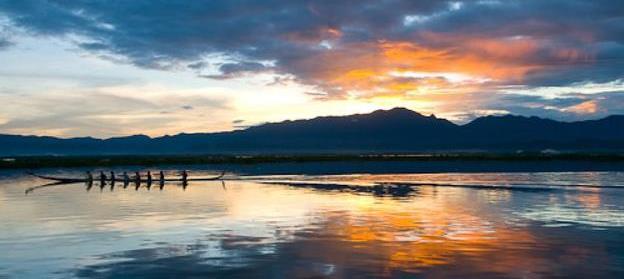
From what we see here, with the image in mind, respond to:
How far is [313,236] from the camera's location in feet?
81.8

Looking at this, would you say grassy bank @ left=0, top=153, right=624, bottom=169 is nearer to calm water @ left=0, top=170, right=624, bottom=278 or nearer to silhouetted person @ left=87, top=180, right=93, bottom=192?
silhouetted person @ left=87, top=180, right=93, bottom=192

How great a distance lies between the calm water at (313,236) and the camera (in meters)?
18.7

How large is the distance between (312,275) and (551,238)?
11.1m

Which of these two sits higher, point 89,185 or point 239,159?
point 239,159

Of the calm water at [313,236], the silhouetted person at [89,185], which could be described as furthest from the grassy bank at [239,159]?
the calm water at [313,236]

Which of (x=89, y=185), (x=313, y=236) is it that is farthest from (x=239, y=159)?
(x=313, y=236)

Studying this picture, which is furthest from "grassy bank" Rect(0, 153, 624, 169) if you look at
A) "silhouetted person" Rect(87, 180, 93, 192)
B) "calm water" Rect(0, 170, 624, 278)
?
"calm water" Rect(0, 170, 624, 278)

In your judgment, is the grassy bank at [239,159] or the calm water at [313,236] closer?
the calm water at [313,236]

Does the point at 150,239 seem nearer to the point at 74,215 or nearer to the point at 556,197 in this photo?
the point at 74,215

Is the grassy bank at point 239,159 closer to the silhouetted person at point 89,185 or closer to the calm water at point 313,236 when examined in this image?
the silhouetted person at point 89,185

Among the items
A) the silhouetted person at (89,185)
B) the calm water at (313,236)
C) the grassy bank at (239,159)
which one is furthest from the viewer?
the grassy bank at (239,159)

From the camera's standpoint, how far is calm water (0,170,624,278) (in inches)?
737

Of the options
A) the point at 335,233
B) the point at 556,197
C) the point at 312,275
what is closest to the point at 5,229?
the point at 335,233

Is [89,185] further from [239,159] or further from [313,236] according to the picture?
[239,159]
